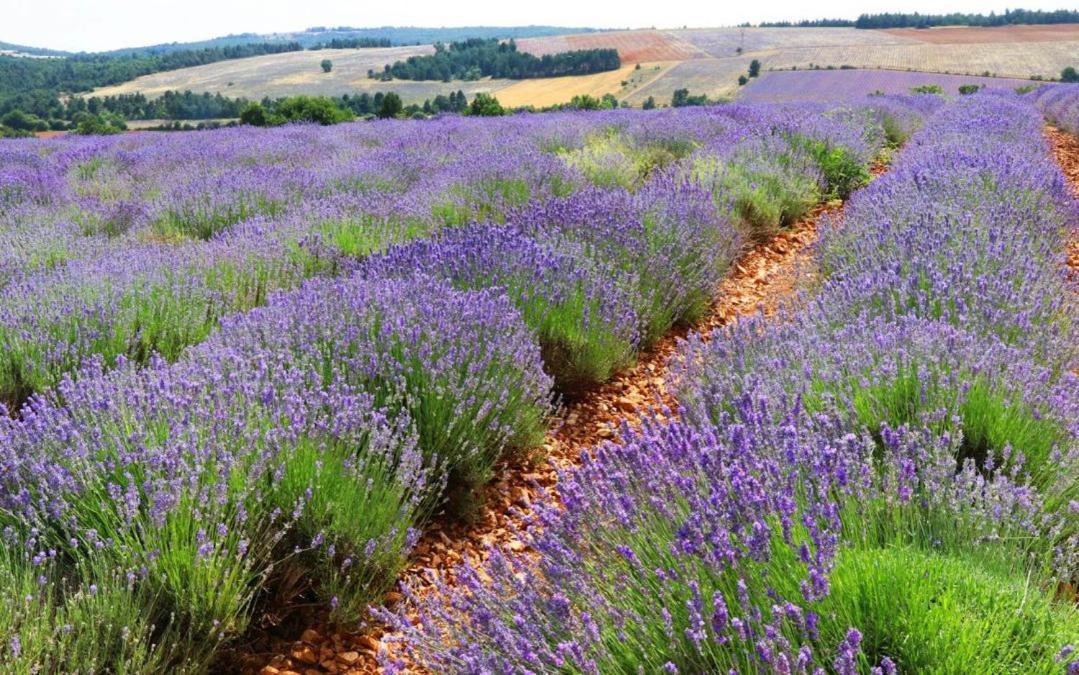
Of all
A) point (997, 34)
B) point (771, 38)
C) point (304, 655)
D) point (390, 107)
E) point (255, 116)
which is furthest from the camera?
point (771, 38)

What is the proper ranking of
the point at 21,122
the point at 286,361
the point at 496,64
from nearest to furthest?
the point at 286,361
the point at 21,122
the point at 496,64

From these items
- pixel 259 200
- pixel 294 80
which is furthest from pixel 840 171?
pixel 294 80

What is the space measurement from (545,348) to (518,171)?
2.88m

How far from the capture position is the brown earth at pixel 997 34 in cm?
4975

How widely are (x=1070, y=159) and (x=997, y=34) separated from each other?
53.5 m

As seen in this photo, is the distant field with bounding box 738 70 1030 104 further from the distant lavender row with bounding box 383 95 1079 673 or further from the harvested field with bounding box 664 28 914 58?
the distant lavender row with bounding box 383 95 1079 673

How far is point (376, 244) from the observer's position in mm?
4848

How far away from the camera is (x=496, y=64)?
235ft

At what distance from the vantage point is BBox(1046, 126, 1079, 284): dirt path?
5.28 m

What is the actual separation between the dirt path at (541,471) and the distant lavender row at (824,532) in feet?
0.73

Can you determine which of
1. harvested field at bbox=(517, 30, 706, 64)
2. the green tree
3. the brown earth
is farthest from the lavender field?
harvested field at bbox=(517, 30, 706, 64)

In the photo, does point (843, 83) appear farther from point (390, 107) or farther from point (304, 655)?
point (304, 655)

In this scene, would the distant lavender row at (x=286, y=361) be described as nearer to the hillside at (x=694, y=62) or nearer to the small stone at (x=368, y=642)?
the small stone at (x=368, y=642)

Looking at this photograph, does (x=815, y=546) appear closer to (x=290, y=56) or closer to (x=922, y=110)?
(x=922, y=110)
